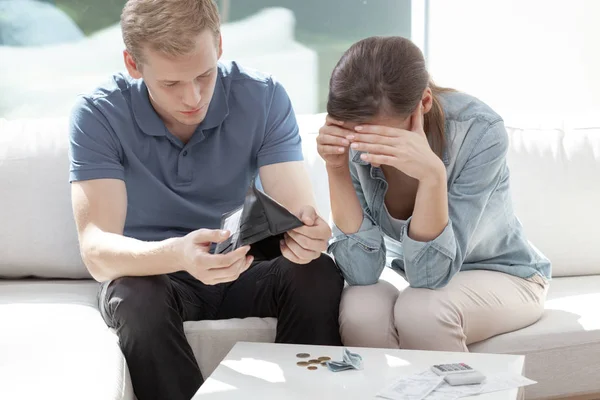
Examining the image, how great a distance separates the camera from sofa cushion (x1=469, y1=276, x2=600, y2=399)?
198 cm

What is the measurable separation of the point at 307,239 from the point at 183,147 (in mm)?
512

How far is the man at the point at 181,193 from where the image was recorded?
1.87 m

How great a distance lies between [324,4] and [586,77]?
1.15 metres

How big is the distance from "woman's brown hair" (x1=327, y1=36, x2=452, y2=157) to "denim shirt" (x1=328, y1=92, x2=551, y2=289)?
0.20 m

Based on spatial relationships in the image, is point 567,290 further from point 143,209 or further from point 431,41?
point 431,41

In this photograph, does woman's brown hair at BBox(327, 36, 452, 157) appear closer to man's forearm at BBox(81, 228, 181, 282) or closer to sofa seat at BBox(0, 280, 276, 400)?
man's forearm at BBox(81, 228, 181, 282)

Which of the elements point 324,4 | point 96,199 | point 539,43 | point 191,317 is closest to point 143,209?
point 96,199

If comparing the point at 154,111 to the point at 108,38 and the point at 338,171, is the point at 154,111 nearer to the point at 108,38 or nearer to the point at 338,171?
the point at 338,171

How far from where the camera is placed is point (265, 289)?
208 centimetres

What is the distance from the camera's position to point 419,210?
6.17 feet

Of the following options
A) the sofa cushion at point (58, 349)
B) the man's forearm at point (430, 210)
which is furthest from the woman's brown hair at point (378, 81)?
the sofa cushion at point (58, 349)

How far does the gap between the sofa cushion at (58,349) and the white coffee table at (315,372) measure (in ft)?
0.86

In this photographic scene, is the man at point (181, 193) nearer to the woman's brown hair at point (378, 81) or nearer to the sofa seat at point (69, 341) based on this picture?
the sofa seat at point (69, 341)

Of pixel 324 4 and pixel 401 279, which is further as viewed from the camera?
pixel 324 4
